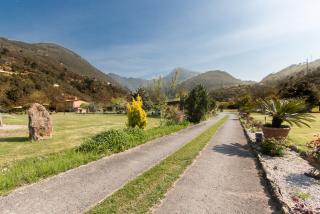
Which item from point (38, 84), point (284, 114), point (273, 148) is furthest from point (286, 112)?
point (38, 84)

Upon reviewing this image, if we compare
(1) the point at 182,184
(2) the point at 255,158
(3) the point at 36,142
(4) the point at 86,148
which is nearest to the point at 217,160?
(2) the point at 255,158

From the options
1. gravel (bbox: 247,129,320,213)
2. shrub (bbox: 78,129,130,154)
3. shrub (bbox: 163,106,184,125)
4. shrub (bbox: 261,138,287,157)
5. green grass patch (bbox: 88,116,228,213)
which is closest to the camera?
green grass patch (bbox: 88,116,228,213)

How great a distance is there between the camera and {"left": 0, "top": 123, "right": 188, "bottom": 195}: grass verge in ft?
22.4

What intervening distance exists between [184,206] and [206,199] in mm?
636

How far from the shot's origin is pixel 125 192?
19.9ft

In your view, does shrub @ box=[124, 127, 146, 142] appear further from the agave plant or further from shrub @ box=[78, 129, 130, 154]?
the agave plant

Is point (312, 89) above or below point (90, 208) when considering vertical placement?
above

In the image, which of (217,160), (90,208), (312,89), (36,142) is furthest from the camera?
A: (312,89)

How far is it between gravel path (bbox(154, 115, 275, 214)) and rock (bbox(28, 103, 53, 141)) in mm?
9396

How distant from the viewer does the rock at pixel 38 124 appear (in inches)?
568

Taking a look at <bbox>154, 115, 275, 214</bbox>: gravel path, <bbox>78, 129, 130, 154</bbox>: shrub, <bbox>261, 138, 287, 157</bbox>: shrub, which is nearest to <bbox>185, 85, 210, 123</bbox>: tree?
<bbox>78, 129, 130, 154</bbox>: shrub

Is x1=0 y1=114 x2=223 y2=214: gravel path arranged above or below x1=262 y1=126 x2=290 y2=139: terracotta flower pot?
below

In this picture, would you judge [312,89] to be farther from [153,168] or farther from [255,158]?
[153,168]

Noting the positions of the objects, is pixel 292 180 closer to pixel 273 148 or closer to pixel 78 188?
pixel 273 148
